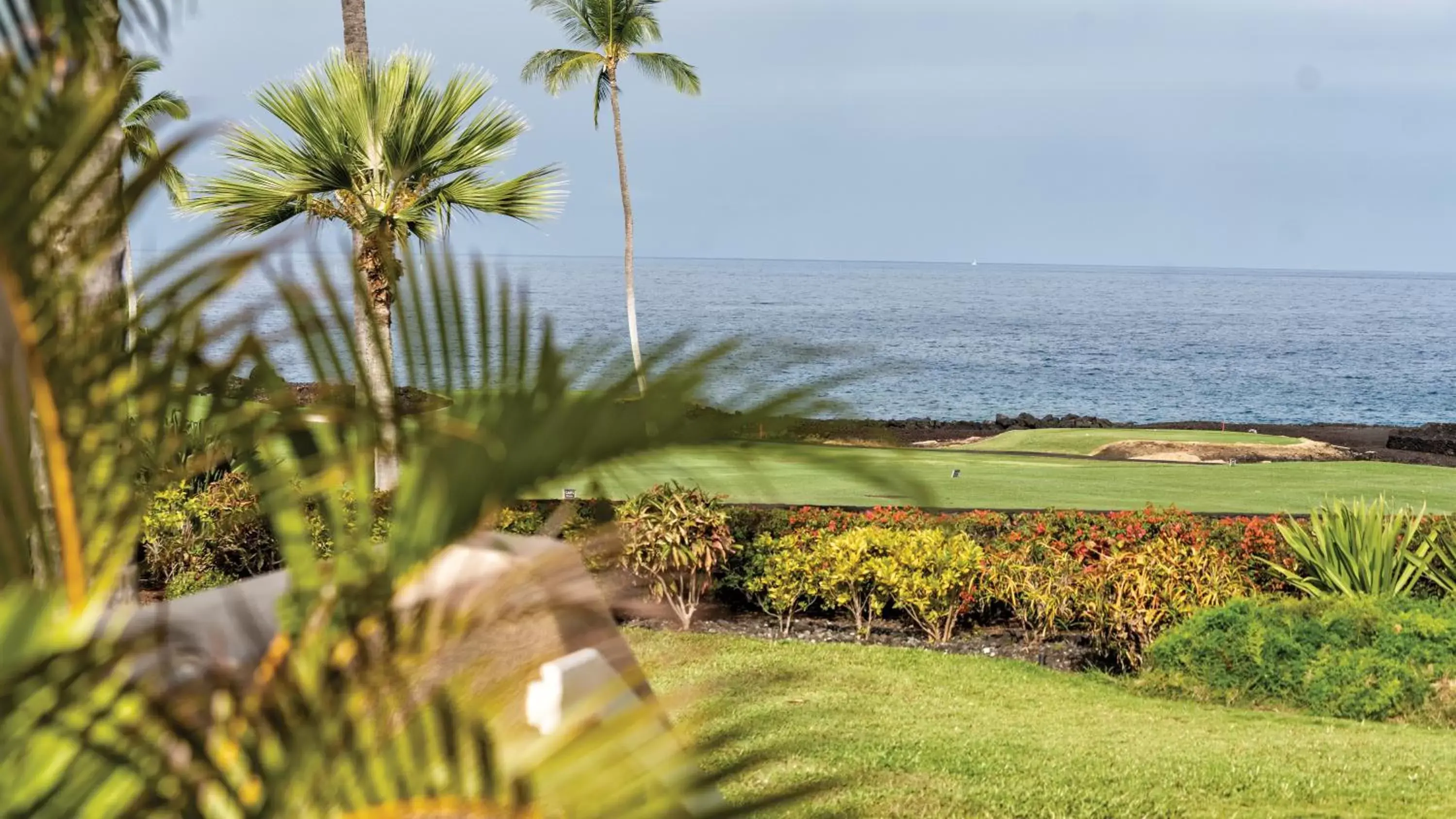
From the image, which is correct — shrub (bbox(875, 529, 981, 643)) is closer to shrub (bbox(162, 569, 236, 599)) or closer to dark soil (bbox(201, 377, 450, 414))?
shrub (bbox(162, 569, 236, 599))

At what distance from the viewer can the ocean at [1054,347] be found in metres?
1.32

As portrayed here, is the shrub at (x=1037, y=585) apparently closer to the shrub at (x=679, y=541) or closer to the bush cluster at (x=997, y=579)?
the bush cluster at (x=997, y=579)

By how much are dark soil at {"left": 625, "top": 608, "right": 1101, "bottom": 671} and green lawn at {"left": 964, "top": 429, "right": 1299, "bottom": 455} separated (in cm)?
1512

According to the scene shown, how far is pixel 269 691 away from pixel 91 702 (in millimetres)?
157

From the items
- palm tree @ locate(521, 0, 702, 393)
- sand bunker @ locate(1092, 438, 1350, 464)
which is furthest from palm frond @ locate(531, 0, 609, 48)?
sand bunker @ locate(1092, 438, 1350, 464)

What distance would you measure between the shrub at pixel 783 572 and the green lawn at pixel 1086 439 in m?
15.4

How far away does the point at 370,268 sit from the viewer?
37.0 ft

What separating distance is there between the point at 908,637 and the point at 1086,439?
1827 centimetres

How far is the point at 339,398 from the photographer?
1341 mm

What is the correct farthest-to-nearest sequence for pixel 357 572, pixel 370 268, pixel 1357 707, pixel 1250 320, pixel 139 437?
pixel 1250 320 < pixel 370 268 < pixel 1357 707 < pixel 139 437 < pixel 357 572

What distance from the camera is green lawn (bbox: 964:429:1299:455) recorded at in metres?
26.0

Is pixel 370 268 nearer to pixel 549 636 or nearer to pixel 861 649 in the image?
pixel 861 649

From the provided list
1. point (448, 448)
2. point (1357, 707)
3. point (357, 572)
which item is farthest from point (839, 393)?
point (1357, 707)

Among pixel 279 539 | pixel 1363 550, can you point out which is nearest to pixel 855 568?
pixel 1363 550
